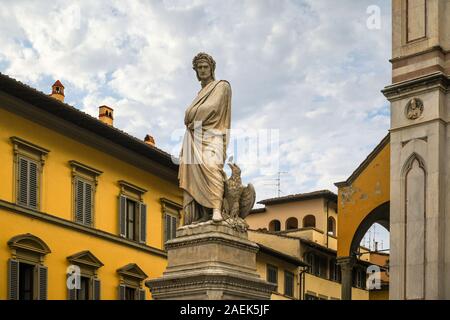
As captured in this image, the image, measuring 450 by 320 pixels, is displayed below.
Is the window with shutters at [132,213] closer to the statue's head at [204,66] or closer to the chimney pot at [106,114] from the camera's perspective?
the chimney pot at [106,114]

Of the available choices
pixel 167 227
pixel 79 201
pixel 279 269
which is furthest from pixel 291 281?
pixel 79 201

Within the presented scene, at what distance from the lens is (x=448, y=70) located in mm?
24797

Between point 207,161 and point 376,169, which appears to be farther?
point 376,169

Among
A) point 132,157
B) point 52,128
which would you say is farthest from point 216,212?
point 132,157

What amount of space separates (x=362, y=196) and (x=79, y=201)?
31.2 feet

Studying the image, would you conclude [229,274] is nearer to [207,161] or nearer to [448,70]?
[207,161]

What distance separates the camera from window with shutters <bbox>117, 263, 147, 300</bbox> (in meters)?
35.9

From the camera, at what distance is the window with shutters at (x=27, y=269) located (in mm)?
30375

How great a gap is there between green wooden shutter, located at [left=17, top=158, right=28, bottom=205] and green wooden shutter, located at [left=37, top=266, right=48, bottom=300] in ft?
7.13

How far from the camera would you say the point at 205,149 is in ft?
49.2

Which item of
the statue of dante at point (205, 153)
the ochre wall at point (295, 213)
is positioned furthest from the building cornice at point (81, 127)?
the ochre wall at point (295, 213)

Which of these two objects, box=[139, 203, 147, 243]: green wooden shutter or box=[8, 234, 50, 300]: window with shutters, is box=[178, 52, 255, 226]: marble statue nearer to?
box=[8, 234, 50, 300]: window with shutters

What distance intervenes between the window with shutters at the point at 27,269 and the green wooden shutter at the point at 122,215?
467cm
